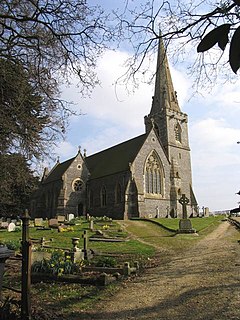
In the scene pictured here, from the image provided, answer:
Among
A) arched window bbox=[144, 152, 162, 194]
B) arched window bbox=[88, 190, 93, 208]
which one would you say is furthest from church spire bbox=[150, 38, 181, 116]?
arched window bbox=[88, 190, 93, 208]

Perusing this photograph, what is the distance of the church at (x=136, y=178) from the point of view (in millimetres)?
36406

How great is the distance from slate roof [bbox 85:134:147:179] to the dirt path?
26.9 m

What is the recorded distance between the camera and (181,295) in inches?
277

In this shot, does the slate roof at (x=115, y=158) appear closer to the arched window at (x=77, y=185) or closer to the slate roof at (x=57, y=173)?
the arched window at (x=77, y=185)

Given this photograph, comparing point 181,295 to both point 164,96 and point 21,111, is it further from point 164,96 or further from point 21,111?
point 164,96

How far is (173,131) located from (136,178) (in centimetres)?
1272

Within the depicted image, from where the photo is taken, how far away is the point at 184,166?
45.6 meters

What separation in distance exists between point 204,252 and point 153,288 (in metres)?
5.93

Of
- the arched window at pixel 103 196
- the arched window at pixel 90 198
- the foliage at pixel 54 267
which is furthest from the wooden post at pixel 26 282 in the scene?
the arched window at pixel 90 198

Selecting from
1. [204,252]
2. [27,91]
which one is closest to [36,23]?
[27,91]

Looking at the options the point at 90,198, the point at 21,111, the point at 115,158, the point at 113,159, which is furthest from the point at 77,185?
the point at 21,111

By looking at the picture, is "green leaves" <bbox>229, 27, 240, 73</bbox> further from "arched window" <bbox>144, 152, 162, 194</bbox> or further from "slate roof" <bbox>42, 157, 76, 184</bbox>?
"slate roof" <bbox>42, 157, 76, 184</bbox>

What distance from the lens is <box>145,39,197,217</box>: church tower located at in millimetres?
43438

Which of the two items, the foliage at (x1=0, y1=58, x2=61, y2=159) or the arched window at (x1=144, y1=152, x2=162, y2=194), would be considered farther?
the arched window at (x1=144, y1=152, x2=162, y2=194)
